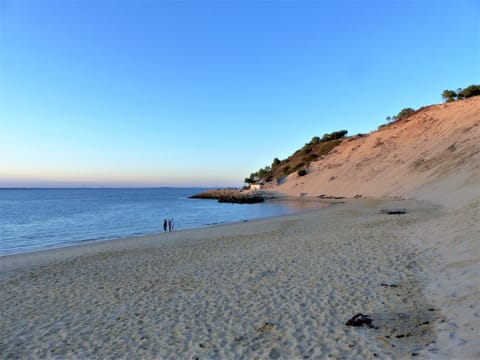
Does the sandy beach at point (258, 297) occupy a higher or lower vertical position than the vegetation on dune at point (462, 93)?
lower

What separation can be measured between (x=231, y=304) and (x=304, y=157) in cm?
8262

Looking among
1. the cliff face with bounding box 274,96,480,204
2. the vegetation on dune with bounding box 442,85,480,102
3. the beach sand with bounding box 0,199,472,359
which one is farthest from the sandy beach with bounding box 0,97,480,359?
the vegetation on dune with bounding box 442,85,480,102

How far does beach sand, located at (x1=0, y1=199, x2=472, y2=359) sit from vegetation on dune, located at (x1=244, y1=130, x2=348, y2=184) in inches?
2487

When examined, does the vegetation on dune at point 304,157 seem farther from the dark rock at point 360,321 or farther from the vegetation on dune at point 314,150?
the dark rock at point 360,321

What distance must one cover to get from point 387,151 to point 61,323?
194ft

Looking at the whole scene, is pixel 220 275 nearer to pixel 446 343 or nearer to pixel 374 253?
pixel 374 253

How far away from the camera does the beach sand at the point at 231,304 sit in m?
5.34

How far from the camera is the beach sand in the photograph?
5.34 meters

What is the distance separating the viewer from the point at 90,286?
966 centimetres

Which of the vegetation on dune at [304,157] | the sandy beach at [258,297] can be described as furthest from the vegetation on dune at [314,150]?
the sandy beach at [258,297]

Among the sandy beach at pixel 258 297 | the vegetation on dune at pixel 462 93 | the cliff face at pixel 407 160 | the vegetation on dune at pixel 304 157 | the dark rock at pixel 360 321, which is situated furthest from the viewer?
the vegetation on dune at pixel 304 157

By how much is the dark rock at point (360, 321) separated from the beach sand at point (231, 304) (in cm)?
12

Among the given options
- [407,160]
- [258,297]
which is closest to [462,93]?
[407,160]

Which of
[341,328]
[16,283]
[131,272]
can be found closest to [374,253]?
[341,328]
